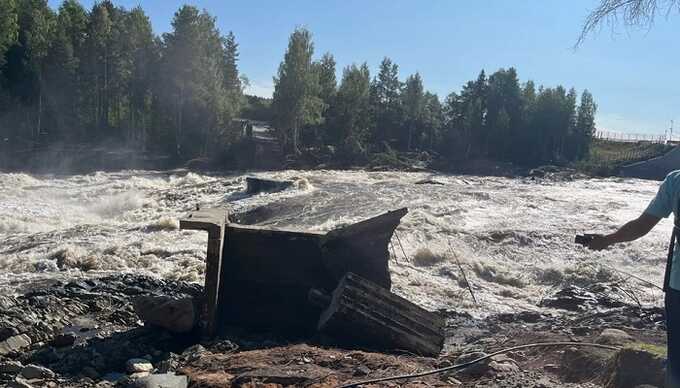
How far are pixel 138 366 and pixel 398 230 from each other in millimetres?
11821

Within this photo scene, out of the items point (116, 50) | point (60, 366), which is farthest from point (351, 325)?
point (116, 50)

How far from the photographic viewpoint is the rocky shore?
493 cm

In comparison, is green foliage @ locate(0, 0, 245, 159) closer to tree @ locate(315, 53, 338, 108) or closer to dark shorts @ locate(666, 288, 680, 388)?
tree @ locate(315, 53, 338, 108)

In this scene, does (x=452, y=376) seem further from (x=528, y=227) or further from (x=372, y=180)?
(x=372, y=180)

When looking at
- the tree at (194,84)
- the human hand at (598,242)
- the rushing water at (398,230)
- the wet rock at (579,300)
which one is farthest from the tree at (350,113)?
the human hand at (598,242)

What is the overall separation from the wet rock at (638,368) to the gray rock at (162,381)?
332 centimetres

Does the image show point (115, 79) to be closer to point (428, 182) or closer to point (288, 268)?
point (428, 182)

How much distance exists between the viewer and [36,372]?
5.56m

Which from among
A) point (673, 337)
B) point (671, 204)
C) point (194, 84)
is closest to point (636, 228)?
point (671, 204)

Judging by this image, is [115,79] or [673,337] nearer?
[673,337]

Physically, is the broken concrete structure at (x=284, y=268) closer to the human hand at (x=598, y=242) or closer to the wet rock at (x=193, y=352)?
the wet rock at (x=193, y=352)

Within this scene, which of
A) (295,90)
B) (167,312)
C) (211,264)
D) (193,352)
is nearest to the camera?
(193,352)

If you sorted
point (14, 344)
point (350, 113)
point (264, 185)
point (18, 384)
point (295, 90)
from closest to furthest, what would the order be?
point (18, 384) < point (14, 344) < point (264, 185) < point (295, 90) < point (350, 113)

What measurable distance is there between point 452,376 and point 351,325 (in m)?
1.83
